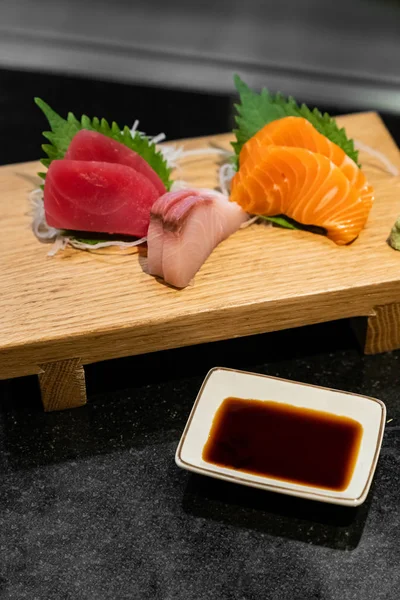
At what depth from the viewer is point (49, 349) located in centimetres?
214

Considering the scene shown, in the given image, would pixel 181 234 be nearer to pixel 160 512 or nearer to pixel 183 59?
pixel 160 512

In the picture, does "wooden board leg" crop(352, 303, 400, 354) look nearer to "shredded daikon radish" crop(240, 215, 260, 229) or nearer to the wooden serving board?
the wooden serving board

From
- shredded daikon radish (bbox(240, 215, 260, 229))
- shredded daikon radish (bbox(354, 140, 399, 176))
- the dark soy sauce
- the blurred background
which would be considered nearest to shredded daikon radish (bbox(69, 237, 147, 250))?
shredded daikon radish (bbox(240, 215, 260, 229))

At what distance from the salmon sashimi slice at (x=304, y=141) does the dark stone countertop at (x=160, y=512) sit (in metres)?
0.55

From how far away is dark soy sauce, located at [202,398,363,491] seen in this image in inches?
76.7

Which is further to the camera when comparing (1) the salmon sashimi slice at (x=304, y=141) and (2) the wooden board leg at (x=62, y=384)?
(1) the salmon sashimi slice at (x=304, y=141)

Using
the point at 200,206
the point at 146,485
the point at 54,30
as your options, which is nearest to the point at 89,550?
the point at 146,485

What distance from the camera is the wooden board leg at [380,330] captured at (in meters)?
2.32

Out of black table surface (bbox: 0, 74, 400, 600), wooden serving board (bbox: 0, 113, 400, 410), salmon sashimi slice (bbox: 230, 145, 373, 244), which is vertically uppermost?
salmon sashimi slice (bbox: 230, 145, 373, 244)

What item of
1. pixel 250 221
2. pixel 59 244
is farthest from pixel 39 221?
pixel 250 221

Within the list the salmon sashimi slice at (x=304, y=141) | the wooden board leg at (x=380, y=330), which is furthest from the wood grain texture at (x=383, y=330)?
the salmon sashimi slice at (x=304, y=141)

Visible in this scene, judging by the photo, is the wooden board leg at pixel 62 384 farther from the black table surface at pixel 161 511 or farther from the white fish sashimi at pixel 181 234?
the white fish sashimi at pixel 181 234

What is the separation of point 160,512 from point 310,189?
98 cm

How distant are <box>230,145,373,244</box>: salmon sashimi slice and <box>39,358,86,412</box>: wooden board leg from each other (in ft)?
2.39
